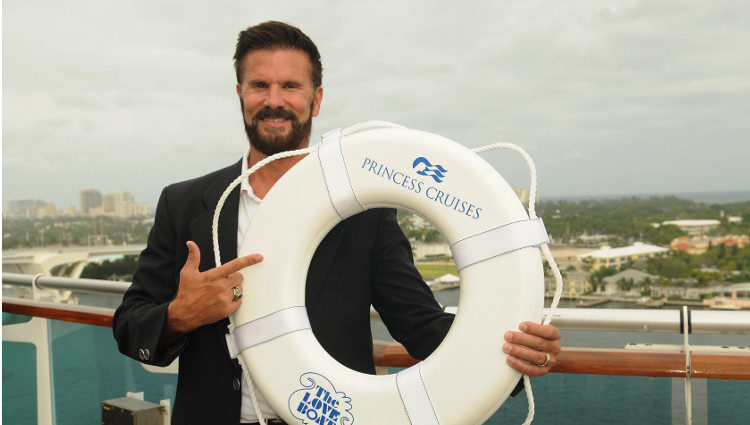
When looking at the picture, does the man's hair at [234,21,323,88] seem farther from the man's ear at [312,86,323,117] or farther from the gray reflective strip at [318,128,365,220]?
the gray reflective strip at [318,128,365,220]

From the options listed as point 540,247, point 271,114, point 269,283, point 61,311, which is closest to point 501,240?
point 540,247

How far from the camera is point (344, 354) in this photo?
4.26 feet

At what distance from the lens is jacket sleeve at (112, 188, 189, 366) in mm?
1244

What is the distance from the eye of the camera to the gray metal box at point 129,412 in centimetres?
208

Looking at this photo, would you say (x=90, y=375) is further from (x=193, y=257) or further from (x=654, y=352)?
(x=654, y=352)

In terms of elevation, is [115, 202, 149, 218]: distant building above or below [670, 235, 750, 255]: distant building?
above

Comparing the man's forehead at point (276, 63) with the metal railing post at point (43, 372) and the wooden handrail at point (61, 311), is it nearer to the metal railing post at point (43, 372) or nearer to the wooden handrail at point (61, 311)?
the wooden handrail at point (61, 311)

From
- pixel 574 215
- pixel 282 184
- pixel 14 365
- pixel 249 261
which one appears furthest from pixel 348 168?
pixel 574 215

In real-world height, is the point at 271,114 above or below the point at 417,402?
above

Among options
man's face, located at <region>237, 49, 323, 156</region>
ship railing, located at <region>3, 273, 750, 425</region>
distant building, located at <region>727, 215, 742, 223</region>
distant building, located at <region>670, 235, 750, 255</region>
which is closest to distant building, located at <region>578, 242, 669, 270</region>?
distant building, located at <region>670, 235, 750, 255</region>

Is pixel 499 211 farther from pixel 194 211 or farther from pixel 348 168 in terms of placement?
pixel 194 211

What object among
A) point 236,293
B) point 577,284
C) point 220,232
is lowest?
point 577,284

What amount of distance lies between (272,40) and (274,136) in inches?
8.4

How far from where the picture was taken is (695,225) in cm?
1784
